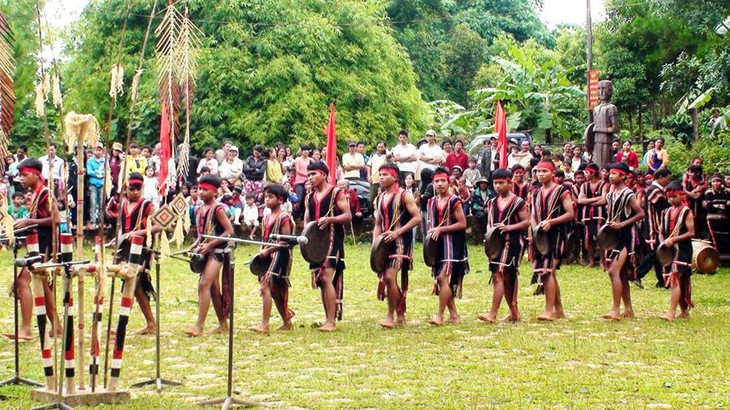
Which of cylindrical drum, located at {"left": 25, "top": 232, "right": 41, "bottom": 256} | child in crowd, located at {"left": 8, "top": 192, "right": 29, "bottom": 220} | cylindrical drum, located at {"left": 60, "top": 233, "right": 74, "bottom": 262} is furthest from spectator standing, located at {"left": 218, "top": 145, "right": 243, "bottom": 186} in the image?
cylindrical drum, located at {"left": 60, "top": 233, "right": 74, "bottom": 262}

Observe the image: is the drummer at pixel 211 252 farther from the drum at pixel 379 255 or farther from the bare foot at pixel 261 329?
the drum at pixel 379 255

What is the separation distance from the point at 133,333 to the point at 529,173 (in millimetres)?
10646

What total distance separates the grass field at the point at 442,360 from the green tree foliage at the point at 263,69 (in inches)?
444

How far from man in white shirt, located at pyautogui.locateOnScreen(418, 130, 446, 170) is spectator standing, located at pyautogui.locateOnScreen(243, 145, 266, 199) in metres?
2.91

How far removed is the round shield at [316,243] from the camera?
12000 mm

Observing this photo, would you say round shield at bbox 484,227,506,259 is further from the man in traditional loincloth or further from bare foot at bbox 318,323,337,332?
the man in traditional loincloth

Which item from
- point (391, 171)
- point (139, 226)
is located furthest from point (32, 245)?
point (391, 171)

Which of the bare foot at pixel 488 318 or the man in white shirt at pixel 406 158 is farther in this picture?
the man in white shirt at pixel 406 158

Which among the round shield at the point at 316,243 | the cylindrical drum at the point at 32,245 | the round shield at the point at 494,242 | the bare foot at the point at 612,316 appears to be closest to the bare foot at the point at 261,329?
the round shield at the point at 316,243

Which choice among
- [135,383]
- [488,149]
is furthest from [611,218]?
[488,149]

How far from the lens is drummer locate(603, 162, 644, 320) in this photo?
13117mm

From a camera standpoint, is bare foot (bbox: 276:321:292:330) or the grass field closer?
the grass field

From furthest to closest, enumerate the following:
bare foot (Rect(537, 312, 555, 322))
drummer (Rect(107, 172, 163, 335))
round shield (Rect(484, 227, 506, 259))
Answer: bare foot (Rect(537, 312, 555, 322)) < round shield (Rect(484, 227, 506, 259)) < drummer (Rect(107, 172, 163, 335))

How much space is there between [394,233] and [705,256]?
23.1 feet
